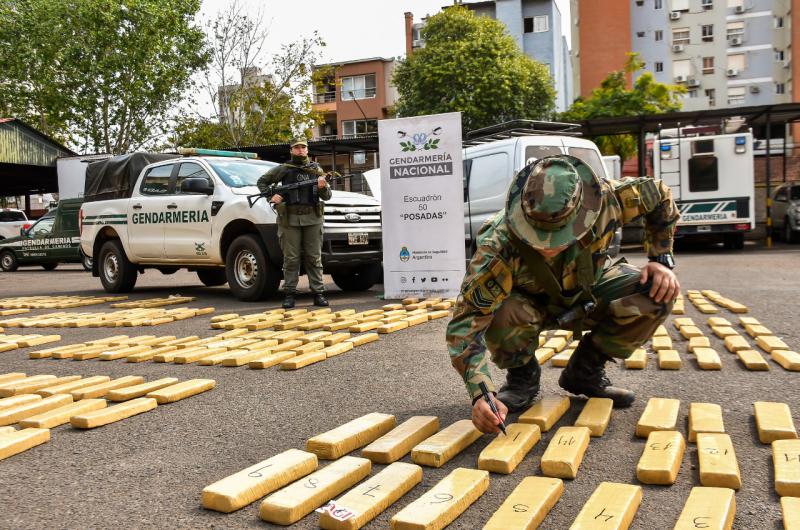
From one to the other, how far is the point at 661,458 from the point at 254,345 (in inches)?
149

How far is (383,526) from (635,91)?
95.4 ft

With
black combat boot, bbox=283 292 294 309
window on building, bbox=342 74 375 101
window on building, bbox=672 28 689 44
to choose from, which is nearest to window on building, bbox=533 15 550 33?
window on building, bbox=672 28 689 44

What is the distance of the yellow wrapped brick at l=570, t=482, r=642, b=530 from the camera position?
223cm

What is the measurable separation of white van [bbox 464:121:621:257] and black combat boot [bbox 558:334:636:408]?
589cm

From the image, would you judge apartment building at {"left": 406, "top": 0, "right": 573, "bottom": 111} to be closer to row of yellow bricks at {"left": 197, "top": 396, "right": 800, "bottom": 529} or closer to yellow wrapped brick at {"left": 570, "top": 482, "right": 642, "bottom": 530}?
row of yellow bricks at {"left": 197, "top": 396, "right": 800, "bottom": 529}

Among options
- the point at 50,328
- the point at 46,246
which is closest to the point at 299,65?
the point at 46,246

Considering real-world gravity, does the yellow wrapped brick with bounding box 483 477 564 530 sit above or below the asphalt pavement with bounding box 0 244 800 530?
above

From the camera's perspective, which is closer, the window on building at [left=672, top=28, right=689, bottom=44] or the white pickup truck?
the white pickup truck

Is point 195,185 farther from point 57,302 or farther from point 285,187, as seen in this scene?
point 57,302

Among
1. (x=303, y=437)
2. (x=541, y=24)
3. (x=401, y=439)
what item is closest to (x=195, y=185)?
(x=303, y=437)

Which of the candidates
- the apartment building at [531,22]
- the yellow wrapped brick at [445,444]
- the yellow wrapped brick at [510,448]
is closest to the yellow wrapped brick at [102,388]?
the yellow wrapped brick at [445,444]

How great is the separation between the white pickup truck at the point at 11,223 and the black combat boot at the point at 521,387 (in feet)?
79.9

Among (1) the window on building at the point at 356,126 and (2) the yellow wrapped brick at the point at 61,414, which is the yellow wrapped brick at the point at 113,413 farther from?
(1) the window on building at the point at 356,126

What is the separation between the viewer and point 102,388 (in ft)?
14.3
